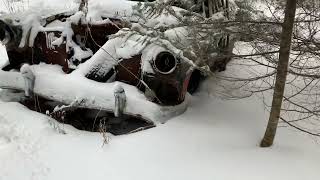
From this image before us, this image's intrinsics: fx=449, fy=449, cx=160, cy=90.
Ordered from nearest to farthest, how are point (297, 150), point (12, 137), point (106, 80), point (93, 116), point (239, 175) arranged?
point (239, 175) → point (297, 150) → point (12, 137) → point (106, 80) → point (93, 116)

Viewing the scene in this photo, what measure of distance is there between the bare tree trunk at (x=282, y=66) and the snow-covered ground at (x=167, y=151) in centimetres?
17

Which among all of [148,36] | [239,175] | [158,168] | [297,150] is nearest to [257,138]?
[297,150]

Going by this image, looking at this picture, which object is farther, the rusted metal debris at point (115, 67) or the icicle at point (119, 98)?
the rusted metal debris at point (115, 67)

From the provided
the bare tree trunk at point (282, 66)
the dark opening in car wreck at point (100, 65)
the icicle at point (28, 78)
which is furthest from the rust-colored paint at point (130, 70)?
the bare tree trunk at point (282, 66)

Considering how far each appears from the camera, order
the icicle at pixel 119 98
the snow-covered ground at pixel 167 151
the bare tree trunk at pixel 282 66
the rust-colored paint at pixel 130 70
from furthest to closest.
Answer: the rust-colored paint at pixel 130 70 < the icicle at pixel 119 98 < the snow-covered ground at pixel 167 151 < the bare tree trunk at pixel 282 66

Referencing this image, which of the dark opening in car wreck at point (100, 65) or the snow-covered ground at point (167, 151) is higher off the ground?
the dark opening in car wreck at point (100, 65)

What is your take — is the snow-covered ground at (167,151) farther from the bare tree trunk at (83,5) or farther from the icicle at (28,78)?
the bare tree trunk at (83,5)

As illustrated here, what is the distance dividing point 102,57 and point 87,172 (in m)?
1.36

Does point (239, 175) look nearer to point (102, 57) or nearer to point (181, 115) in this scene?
point (181, 115)

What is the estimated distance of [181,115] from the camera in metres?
4.77

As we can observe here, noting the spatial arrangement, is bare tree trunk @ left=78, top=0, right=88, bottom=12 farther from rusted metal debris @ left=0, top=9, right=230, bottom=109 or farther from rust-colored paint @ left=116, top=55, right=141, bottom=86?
rust-colored paint @ left=116, top=55, right=141, bottom=86

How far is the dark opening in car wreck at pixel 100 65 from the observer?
448 cm

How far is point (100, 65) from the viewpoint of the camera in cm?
480

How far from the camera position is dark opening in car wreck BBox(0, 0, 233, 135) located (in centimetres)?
448
